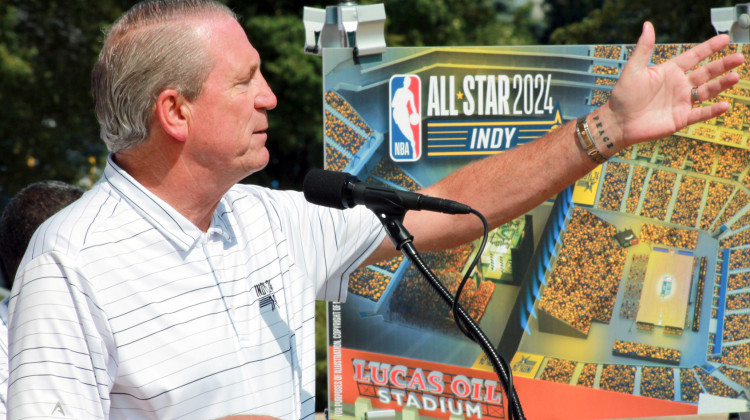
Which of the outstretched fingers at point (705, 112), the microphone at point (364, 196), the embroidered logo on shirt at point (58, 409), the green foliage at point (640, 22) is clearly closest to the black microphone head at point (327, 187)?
the microphone at point (364, 196)

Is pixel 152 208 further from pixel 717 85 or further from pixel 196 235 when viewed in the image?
pixel 717 85

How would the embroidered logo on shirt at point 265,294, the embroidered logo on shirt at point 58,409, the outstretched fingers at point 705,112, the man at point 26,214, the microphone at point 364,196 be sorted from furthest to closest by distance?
the man at point 26,214 → the outstretched fingers at point 705,112 → the embroidered logo on shirt at point 265,294 → the microphone at point 364,196 → the embroidered logo on shirt at point 58,409

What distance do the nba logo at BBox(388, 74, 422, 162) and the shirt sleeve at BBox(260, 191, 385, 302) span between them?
0.58 m

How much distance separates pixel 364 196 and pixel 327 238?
0.45 m

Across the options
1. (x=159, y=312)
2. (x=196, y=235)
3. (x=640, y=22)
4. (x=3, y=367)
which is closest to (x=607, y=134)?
(x=196, y=235)

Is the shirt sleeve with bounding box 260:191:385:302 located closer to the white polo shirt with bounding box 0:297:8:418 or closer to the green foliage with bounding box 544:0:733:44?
the white polo shirt with bounding box 0:297:8:418

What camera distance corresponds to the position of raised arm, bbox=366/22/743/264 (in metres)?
1.84

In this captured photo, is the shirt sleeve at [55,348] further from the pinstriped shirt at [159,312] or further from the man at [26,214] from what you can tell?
the man at [26,214]

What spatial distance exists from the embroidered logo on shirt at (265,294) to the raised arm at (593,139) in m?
0.39

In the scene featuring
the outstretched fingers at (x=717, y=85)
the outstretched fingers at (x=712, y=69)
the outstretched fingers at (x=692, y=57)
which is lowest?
the outstretched fingers at (x=717, y=85)

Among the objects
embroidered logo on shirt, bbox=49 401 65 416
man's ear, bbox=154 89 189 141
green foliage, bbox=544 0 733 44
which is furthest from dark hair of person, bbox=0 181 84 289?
green foliage, bbox=544 0 733 44

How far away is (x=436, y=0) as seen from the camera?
1016cm

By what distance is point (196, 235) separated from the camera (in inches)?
63.7

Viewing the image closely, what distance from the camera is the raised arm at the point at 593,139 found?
1.84 meters
